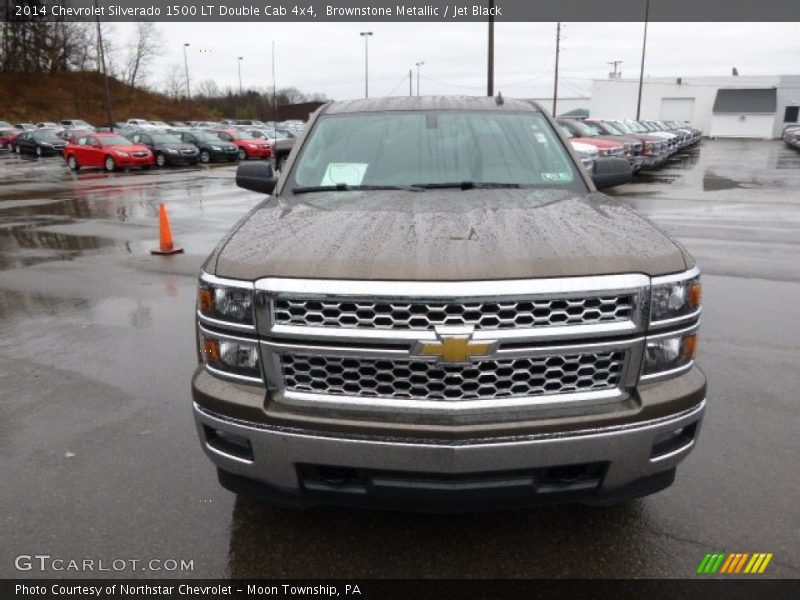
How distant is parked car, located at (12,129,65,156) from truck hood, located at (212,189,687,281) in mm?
38520

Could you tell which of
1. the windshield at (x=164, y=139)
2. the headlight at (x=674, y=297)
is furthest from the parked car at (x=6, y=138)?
the headlight at (x=674, y=297)

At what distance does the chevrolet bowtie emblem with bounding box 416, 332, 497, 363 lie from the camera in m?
2.21

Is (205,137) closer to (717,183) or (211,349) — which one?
(717,183)

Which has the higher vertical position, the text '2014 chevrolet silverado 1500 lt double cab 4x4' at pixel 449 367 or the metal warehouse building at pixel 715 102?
the metal warehouse building at pixel 715 102

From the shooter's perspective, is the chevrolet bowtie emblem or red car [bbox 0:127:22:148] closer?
the chevrolet bowtie emblem

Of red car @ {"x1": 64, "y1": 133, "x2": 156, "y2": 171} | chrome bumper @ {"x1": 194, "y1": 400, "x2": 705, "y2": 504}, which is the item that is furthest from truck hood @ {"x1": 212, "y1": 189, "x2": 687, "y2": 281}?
red car @ {"x1": 64, "y1": 133, "x2": 156, "y2": 171}

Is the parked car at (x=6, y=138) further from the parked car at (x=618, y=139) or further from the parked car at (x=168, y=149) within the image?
the parked car at (x=618, y=139)

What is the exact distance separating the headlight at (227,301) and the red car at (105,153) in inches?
1024

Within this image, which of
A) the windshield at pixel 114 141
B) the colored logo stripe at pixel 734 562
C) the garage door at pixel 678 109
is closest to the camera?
the colored logo stripe at pixel 734 562

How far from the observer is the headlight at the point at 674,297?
2340 mm

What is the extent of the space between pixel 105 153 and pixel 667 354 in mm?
27264

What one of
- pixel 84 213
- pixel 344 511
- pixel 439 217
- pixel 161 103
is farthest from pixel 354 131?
pixel 161 103

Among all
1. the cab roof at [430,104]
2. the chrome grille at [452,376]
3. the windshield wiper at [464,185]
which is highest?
the cab roof at [430,104]

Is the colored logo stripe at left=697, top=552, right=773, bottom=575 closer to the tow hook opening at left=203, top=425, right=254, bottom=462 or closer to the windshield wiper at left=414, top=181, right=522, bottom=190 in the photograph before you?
the tow hook opening at left=203, top=425, right=254, bottom=462
